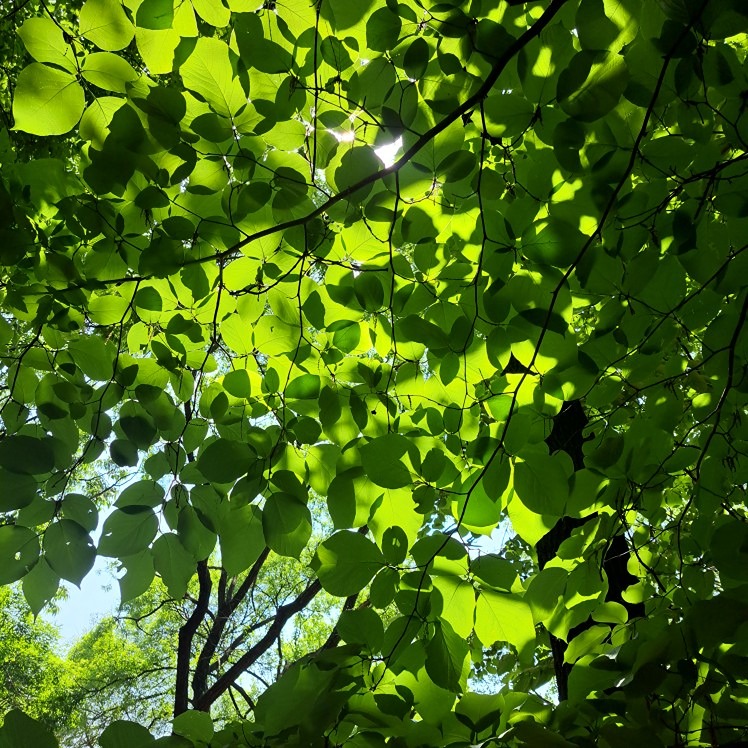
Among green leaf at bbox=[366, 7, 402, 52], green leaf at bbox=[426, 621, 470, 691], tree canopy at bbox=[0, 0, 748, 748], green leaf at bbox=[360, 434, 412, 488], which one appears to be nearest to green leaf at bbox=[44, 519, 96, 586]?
tree canopy at bbox=[0, 0, 748, 748]

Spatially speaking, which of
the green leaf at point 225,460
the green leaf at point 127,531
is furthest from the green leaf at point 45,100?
the green leaf at point 127,531

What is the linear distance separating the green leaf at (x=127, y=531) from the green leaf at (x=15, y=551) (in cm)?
16

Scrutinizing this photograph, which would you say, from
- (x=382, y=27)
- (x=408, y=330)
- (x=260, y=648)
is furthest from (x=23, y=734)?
(x=260, y=648)

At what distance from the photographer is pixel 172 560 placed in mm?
1384

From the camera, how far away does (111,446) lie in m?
1.51

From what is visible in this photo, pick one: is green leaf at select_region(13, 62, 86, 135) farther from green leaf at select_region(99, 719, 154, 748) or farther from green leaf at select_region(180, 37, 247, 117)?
green leaf at select_region(99, 719, 154, 748)

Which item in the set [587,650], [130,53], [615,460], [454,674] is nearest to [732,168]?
[615,460]

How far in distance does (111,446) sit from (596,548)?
1221 mm

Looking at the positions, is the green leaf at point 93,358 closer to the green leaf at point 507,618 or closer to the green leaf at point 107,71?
the green leaf at point 107,71

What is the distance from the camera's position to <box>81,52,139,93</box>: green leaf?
116 cm

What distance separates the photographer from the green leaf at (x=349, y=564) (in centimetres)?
111

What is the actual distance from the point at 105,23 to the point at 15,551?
44.1 inches

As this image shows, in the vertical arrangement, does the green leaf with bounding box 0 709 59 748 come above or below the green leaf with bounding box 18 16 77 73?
below

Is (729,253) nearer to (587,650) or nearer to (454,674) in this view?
(587,650)
